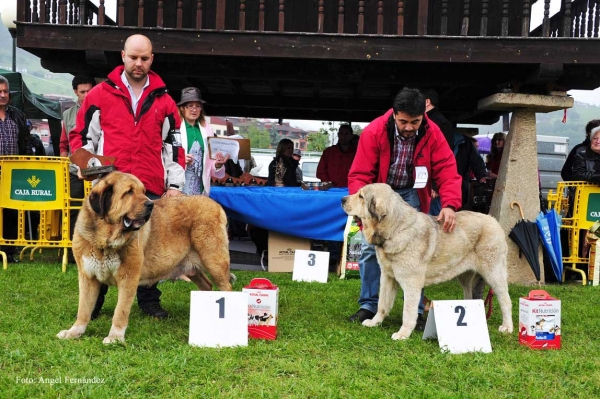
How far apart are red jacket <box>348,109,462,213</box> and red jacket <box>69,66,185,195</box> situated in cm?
167

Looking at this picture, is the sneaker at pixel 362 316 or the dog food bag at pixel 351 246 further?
the dog food bag at pixel 351 246

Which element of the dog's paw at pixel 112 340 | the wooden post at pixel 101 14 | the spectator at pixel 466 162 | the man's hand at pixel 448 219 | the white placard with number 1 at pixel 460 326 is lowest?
the dog's paw at pixel 112 340

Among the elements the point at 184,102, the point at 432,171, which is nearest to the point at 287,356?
the point at 432,171

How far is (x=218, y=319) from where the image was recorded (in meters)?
4.48

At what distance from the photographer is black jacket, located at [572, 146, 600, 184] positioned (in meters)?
8.41

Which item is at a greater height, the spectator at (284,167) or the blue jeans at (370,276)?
the spectator at (284,167)

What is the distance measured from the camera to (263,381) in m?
3.79

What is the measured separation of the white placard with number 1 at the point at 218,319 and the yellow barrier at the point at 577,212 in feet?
18.6

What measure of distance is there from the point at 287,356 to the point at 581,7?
22.8 ft

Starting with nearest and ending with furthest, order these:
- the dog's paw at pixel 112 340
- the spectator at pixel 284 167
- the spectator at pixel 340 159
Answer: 1. the dog's paw at pixel 112 340
2. the spectator at pixel 284 167
3. the spectator at pixel 340 159

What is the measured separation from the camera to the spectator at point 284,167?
435 inches

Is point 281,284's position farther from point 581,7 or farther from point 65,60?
point 581,7

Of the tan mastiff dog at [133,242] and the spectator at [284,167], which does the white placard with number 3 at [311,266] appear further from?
the spectator at [284,167]

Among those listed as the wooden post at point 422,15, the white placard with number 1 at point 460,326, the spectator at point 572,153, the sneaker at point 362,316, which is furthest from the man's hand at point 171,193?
the spectator at point 572,153
